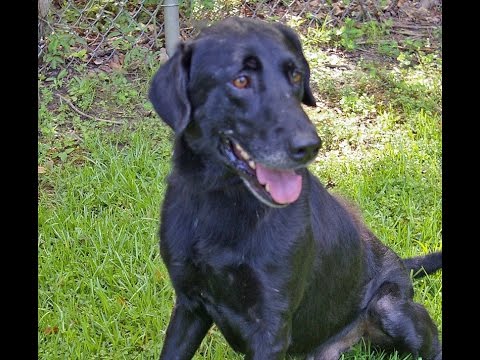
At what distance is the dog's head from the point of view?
2.37 m

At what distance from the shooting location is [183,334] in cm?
293

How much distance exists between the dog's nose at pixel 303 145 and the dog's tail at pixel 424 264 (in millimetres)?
1331

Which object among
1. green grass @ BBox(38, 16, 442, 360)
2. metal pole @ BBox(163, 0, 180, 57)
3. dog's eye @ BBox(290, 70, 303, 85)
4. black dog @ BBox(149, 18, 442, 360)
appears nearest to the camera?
black dog @ BBox(149, 18, 442, 360)

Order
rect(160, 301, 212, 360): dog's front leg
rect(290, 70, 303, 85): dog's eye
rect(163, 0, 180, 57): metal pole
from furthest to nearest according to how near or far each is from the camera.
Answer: rect(163, 0, 180, 57): metal pole, rect(160, 301, 212, 360): dog's front leg, rect(290, 70, 303, 85): dog's eye

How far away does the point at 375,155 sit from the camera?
468 centimetres

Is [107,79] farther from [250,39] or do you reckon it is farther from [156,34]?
[250,39]

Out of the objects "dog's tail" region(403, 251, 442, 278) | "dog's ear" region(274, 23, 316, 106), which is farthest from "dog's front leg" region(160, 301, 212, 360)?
"dog's tail" region(403, 251, 442, 278)

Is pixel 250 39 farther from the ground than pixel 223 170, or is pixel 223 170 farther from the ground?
pixel 250 39

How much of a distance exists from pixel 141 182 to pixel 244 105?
78.7 inches

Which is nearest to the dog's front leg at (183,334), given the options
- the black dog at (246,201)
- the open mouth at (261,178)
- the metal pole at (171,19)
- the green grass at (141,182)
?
the black dog at (246,201)

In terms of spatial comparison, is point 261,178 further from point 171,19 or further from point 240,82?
point 171,19

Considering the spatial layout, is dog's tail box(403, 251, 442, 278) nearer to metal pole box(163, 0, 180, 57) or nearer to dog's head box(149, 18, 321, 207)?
dog's head box(149, 18, 321, 207)
